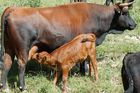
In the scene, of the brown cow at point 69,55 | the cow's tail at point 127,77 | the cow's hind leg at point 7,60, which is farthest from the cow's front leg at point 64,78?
the cow's tail at point 127,77

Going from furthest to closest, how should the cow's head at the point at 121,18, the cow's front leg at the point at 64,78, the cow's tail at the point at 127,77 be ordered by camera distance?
the cow's head at the point at 121,18, the cow's front leg at the point at 64,78, the cow's tail at the point at 127,77

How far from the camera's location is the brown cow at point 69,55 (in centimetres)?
854

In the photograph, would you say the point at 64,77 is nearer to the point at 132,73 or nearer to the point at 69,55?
the point at 69,55

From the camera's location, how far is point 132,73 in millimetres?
6410

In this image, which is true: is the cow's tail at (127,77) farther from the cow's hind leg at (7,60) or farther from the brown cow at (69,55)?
the cow's hind leg at (7,60)

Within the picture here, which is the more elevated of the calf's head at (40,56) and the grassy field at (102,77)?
the calf's head at (40,56)

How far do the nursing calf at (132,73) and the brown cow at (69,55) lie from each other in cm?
202

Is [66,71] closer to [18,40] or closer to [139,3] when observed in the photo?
[18,40]

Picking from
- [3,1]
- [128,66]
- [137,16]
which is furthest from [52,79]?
[3,1]

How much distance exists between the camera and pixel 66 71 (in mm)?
8539

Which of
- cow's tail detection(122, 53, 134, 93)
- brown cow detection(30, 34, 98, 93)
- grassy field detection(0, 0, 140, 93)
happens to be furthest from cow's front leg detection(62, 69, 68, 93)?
cow's tail detection(122, 53, 134, 93)

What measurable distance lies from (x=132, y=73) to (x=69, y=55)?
90.9 inches

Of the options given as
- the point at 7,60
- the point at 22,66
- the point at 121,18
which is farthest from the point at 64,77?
the point at 121,18

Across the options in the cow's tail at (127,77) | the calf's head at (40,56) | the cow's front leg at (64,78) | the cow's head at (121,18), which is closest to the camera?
the cow's tail at (127,77)
